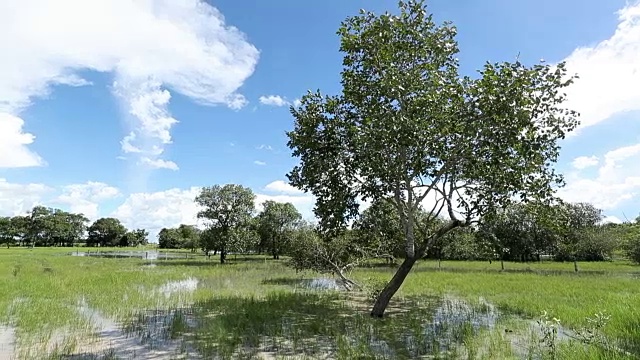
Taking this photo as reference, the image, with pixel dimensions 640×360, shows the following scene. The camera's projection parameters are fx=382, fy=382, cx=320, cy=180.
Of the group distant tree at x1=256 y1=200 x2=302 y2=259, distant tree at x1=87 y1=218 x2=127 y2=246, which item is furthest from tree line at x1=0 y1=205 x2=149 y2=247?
distant tree at x1=256 y1=200 x2=302 y2=259

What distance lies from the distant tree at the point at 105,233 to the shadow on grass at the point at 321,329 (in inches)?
6258

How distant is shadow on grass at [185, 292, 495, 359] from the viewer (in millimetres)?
10453

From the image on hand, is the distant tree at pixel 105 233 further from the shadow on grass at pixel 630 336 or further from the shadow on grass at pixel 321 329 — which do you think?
the shadow on grass at pixel 630 336

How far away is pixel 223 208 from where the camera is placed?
5409 cm

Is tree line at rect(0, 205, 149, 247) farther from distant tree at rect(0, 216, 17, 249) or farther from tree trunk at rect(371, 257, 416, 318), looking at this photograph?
tree trunk at rect(371, 257, 416, 318)

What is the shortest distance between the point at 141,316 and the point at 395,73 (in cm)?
1298

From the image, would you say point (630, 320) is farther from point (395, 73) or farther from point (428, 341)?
point (395, 73)

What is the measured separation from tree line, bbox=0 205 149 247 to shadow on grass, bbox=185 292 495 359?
13691 cm

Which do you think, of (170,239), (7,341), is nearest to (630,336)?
(7,341)

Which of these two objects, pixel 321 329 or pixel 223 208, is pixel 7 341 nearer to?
pixel 321 329

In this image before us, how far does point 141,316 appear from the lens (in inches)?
576

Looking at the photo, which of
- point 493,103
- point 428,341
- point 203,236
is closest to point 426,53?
point 493,103

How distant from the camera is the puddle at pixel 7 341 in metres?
9.45

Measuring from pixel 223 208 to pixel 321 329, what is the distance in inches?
1703
